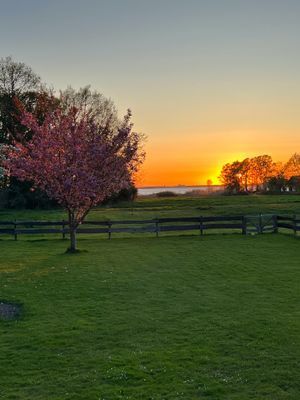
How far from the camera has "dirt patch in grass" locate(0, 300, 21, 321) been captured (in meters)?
11.9

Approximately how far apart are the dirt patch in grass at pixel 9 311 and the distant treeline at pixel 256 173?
10455 cm

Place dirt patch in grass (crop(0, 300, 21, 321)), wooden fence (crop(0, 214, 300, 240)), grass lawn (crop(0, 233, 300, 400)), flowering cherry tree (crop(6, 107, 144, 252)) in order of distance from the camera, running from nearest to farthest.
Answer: grass lawn (crop(0, 233, 300, 400))
dirt patch in grass (crop(0, 300, 21, 321))
flowering cherry tree (crop(6, 107, 144, 252))
wooden fence (crop(0, 214, 300, 240))

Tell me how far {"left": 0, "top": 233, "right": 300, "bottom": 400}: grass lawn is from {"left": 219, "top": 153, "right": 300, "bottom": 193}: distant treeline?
326ft

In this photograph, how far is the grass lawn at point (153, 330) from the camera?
24.7 feet

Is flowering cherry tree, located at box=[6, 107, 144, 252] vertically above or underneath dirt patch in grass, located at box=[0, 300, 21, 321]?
above

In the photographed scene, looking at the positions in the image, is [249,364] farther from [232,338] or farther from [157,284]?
[157,284]

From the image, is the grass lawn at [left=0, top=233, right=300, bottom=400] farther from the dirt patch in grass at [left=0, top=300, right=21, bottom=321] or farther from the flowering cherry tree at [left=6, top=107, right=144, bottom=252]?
the flowering cherry tree at [left=6, top=107, right=144, bottom=252]

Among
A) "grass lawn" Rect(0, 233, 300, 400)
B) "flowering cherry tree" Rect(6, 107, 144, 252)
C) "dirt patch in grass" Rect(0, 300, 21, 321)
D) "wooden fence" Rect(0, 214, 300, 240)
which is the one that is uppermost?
"flowering cherry tree" Rect(6, 107, 144, 252)

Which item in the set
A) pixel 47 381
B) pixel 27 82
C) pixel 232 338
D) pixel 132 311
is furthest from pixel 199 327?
pixel 27 82

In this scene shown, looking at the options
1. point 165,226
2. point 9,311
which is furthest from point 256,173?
point 9,311

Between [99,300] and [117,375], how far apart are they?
5.68 m

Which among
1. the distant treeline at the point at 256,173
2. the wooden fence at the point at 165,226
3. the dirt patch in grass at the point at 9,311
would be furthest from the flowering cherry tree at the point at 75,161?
the distant treeline at the point at 256,173

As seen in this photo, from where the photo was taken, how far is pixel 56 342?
9758mm

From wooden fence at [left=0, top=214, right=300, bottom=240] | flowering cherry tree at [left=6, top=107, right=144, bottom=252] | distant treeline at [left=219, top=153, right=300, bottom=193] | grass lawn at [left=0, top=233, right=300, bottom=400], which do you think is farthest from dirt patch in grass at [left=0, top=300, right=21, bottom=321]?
distant treeline at [left=219, top=153, right=300, bottom=193]
